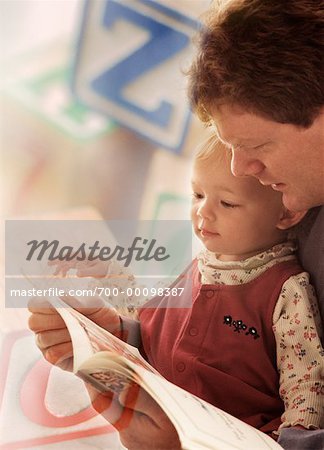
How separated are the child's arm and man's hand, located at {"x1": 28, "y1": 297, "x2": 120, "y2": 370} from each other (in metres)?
0.20

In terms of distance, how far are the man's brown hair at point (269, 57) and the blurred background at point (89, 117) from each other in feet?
0.32

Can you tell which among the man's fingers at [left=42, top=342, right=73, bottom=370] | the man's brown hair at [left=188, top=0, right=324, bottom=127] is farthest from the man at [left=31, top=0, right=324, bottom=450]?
the man's fingers at [left=42, top=342, right=73, bottom=370]

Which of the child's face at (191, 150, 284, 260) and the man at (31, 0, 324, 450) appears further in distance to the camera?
the child's face at (191, 150, 284, 260)

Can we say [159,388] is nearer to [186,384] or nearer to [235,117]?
[186,384]

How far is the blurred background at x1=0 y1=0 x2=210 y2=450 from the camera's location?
87 centimetres

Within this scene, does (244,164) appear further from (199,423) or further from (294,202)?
(199,423)

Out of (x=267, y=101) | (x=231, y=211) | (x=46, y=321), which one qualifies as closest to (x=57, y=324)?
(x=46, y=321)

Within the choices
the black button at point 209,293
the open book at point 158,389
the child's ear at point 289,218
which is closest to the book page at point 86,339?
the open book at point 158,389

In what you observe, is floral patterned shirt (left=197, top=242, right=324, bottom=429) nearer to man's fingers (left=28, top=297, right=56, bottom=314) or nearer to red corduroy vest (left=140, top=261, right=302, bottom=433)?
red corduroy vest (left=140, top=261, right=302, bottom=433)

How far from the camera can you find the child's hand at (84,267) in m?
0.88

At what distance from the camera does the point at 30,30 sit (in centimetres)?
88

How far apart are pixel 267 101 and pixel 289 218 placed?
6.7 inches

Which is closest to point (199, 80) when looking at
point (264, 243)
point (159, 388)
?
point (264, 243)

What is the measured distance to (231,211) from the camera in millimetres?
868
